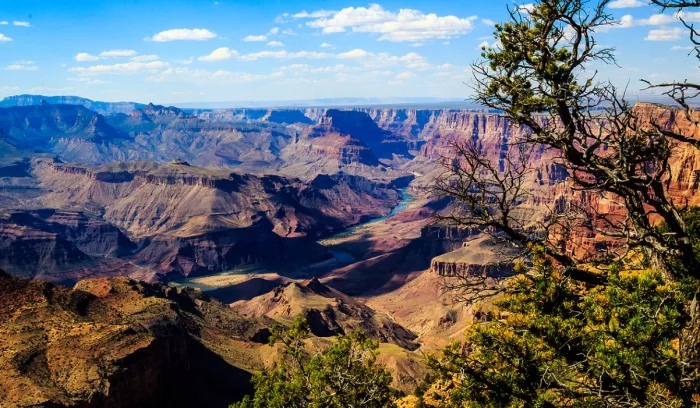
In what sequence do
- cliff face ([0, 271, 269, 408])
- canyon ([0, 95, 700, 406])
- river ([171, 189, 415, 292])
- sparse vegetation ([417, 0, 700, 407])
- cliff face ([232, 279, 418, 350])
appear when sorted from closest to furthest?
1. sparse vegetation ([417, 0, 700, 407])
2. cliff face ([0, 271, 269, 408])
3. canyon ([0, 95, 700, 406])
4. cliff face ([232, 279, 418, 350])
5. river ([171, 189, 415, 292])

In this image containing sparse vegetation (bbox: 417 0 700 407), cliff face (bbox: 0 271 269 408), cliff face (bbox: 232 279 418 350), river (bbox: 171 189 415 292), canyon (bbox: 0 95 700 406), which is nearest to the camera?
sparse vegetation (bbox: 417 0 700 407)

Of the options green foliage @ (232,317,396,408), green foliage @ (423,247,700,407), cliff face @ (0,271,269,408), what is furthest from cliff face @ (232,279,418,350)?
green foliage @ (423,247,700,407)

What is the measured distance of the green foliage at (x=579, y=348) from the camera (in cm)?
1364

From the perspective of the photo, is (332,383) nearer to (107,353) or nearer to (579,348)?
(579,348)

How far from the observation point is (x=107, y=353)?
43.4 meters

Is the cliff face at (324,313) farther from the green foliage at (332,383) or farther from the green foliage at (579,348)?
the green foliage at (579,348)

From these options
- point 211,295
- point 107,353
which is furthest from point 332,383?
point 211,295

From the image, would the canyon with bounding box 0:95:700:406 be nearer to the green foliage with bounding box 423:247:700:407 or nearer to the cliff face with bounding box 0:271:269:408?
the cliff face with bounding box 0:271:269:408

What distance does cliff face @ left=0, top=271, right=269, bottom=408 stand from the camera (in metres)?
38.8

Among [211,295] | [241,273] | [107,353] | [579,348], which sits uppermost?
[579,348]

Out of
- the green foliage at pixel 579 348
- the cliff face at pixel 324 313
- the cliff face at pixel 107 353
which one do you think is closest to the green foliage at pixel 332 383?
the green foliage at pixel 579 348

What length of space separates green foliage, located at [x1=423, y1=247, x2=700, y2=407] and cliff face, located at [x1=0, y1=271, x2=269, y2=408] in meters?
31.4

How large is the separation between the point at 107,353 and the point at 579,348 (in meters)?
38.9

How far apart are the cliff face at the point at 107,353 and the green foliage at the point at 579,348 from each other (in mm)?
31421
